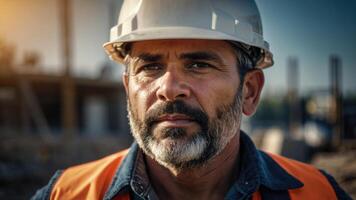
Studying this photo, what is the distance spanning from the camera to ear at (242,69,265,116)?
2.75 metres

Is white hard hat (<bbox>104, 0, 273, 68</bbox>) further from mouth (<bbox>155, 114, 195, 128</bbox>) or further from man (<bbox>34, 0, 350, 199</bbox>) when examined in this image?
mouth (<bbox>155, 114, 195, 128</bbox>)

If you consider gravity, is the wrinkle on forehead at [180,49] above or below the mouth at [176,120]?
above

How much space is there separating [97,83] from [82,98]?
6.45 metres

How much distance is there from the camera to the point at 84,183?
8.38ft

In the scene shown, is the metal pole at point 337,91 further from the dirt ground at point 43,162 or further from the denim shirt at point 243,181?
the denim shirt at point 243,181

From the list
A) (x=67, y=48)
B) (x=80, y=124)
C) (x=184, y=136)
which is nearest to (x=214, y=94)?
(x=184, y=136)

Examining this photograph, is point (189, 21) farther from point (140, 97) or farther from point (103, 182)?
point (103, 182)

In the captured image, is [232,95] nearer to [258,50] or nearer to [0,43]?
[258,50]

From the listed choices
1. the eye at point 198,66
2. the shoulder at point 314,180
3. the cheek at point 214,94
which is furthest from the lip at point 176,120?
the shoulder at point 314,180

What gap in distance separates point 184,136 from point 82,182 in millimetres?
702

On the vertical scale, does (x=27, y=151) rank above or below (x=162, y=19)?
below

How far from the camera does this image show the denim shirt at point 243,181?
2443 millimetres

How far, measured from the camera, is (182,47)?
2.38 metres

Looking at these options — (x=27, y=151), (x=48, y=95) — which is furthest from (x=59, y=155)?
(x=48, y=95)
